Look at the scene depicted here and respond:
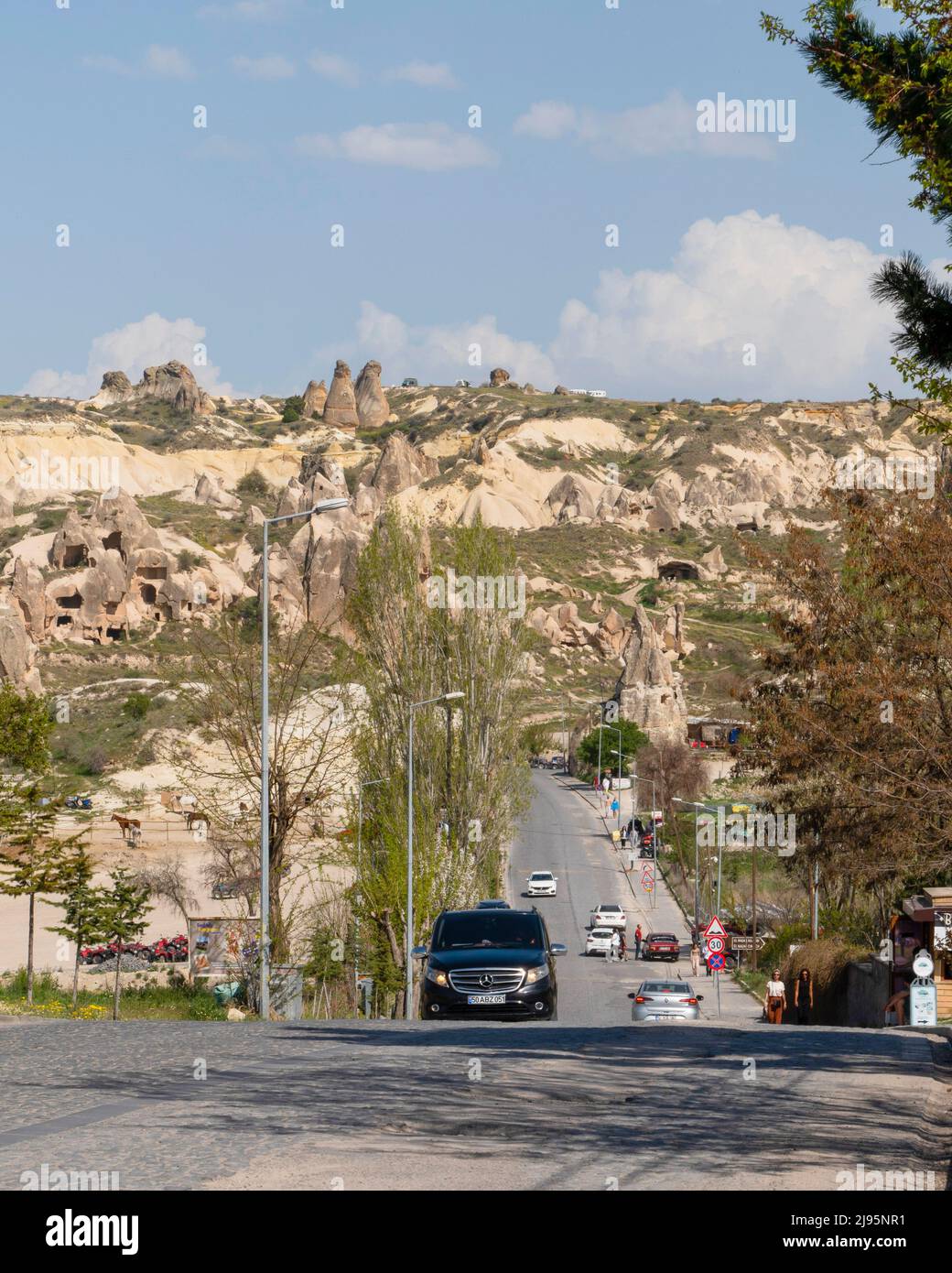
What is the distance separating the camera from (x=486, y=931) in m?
22.3

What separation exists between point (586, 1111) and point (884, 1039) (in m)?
8.46

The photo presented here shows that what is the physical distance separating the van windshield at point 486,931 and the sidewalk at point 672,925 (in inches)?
918

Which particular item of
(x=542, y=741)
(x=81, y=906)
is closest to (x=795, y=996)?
(x=81, y=906)

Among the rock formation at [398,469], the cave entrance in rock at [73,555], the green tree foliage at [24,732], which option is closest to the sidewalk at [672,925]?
the green tree foliage at [24,732]

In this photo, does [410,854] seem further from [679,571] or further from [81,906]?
[679,571]

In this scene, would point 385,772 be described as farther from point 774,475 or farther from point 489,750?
point 774,475

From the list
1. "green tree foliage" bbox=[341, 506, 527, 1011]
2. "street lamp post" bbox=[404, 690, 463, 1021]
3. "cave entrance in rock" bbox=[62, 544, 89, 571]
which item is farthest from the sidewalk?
"cave entrance in rock" bbox=[62, 544, 89, 571]

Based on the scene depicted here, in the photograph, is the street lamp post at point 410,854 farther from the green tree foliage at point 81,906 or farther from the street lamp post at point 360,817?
the green tree foliage at point 81,906

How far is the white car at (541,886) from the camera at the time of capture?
71.7 metres

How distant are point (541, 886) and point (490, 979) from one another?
50.9m

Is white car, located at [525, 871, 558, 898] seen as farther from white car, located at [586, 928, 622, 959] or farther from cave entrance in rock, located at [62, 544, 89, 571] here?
cave entrance in rock, located at [62, 544, 89, 571]

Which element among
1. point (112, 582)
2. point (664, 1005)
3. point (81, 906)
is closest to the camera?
point (664, 1005)

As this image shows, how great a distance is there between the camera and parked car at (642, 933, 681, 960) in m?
61.8
